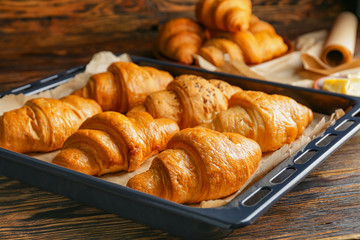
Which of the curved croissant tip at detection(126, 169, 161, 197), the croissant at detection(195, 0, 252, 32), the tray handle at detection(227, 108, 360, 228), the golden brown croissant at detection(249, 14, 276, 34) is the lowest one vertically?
the curved croissant tip at detection(126, 169, 161, 197)

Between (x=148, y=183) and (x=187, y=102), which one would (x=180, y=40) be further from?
(x=148, y=183)

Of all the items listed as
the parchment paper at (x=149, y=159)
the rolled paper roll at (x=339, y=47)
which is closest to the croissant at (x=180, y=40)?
the parchment paper at (x=149, y=159)

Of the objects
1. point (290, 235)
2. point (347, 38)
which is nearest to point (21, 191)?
point (290, 235)

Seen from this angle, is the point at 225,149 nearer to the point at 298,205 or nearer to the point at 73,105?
the point at 298,205

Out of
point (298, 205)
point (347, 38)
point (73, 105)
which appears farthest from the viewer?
point (347, 38)

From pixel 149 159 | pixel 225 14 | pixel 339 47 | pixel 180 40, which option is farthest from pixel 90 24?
pixel 149 159

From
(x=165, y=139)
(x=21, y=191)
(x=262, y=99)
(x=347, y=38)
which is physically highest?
(x=347, y=38)

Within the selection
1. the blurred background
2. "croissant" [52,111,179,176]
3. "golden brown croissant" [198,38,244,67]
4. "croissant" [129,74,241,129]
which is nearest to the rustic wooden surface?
the blurred background

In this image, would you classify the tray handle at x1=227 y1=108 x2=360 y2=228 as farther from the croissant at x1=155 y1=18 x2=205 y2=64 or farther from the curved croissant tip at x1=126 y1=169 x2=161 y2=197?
the croissant at x1=155 y1=18 x2=205 y2=64
